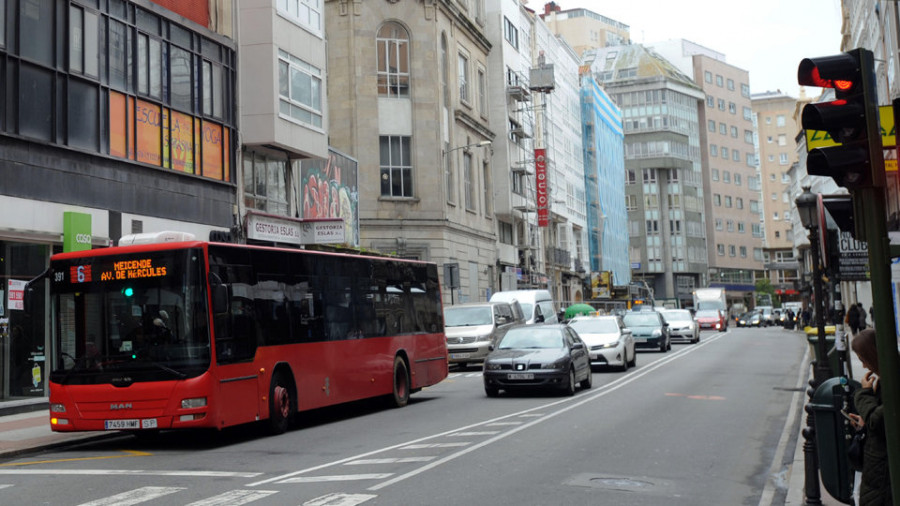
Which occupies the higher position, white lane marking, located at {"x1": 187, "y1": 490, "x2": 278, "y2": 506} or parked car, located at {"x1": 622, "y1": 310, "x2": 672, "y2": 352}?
parked car, located at {"x1": 622, "y1": 310, "x2": 672, "y2": 352}

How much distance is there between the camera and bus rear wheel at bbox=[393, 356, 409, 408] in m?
19.7

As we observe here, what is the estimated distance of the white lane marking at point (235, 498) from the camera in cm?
883

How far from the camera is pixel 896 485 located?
5.18m

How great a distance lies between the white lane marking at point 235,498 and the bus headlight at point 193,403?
383 cm

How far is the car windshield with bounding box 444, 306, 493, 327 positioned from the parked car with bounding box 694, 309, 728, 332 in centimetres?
4128

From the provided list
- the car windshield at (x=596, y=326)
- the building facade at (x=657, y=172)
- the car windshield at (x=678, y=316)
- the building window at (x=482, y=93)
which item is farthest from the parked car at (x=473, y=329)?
the building facade at (x=657, y=172)

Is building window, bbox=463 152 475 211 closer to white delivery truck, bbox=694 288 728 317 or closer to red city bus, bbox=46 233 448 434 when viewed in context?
white delivery truck, bbox=694 288 728 317

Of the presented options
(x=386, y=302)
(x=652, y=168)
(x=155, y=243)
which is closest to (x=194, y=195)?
(x=386, y=302)

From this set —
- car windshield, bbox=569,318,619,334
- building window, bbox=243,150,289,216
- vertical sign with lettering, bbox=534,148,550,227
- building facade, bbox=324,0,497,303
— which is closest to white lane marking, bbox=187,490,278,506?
car windshield, bbox=569,318,619,334

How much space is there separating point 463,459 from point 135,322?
5053mm

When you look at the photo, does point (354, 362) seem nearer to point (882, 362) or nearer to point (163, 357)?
point (163, 357)

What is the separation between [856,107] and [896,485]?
2.02 meters

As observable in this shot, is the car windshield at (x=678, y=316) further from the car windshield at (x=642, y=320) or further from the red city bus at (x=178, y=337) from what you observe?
the red city bus at (x=178, y=337)

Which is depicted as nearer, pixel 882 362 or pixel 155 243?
pixel 882 362
